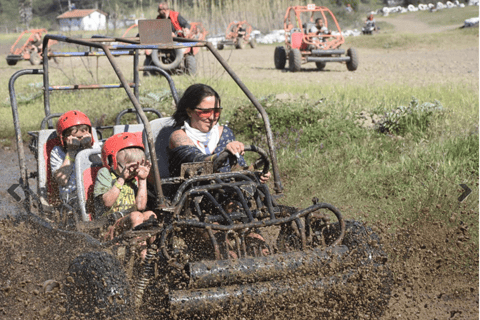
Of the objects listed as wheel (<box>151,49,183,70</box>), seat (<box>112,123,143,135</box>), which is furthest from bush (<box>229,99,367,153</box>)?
seat (<box>112,123,143,135</box>)

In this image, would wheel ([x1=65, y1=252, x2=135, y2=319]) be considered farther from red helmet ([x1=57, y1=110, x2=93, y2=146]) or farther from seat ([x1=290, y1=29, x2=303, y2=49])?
seat ([x1=290, y1=29, x2=303, y2=49])

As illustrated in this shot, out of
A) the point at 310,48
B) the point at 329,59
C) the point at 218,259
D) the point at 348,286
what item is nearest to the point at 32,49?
the point at 310,48

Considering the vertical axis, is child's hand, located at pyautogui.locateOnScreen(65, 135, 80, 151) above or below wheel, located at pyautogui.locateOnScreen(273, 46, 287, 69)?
below

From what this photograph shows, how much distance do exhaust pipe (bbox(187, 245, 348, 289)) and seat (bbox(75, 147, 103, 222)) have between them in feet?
5.07

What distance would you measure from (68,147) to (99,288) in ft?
6.72

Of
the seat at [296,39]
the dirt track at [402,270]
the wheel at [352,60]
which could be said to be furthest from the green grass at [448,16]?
the dirt track at [402,270]

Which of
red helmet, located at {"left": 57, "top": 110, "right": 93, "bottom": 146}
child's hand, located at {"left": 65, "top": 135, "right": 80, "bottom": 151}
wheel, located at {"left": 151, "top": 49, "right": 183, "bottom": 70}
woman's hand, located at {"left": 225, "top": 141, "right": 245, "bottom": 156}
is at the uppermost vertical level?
wheel, located at {"left": 151, "top": 49, "right": 183, "bottom": 70}

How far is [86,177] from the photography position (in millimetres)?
4555

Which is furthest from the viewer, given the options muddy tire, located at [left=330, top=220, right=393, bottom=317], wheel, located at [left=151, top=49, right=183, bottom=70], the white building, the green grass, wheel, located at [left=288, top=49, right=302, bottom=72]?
the green grass

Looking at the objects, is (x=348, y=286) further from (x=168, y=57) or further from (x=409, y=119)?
(x=168, y=57)

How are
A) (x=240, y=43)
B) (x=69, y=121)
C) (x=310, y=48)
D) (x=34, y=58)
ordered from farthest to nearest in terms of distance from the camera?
(x=240, y=43), (x=34, y=58), (x=310, y=48), (x=69, y=121)

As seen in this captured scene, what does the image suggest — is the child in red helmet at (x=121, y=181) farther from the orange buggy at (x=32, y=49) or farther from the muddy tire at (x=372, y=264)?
the orange buggy at (x=32, y=49)

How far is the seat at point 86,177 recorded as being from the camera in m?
4.46

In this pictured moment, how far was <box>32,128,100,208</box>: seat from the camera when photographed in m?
5.06
